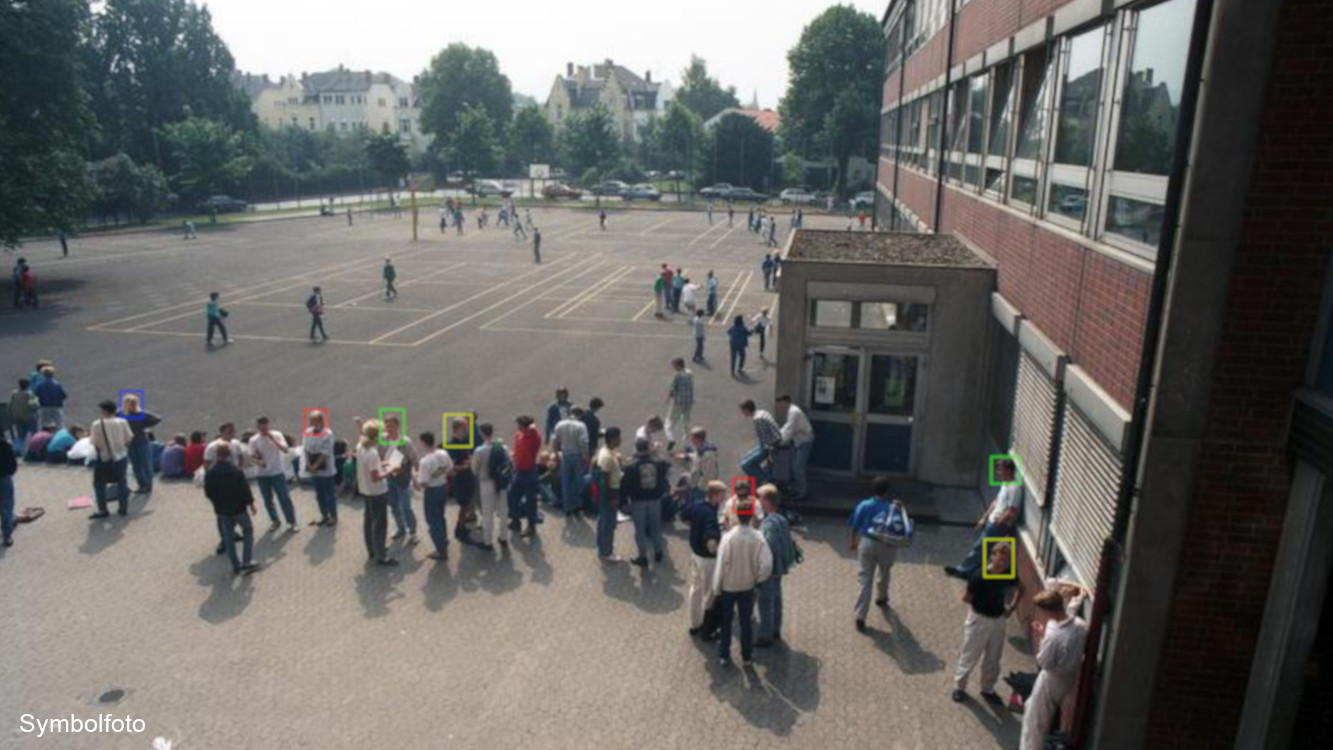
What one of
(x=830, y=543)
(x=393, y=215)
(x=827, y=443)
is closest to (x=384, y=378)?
(x=827, y=443)

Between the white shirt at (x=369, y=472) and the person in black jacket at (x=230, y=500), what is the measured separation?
4.27 feet

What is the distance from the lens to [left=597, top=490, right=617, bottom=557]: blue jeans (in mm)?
10234

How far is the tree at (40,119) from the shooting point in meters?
31.1

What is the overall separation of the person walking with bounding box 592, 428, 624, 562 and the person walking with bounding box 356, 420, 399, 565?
2.52 metres

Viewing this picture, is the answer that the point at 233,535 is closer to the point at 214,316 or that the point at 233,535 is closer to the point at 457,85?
the point at 214,316

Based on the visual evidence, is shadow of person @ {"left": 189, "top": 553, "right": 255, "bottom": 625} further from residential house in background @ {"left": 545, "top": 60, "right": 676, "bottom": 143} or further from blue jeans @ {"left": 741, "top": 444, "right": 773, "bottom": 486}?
residential house in background @ {"left": 545, "top": 60, "right": 676, "bottom": 143}

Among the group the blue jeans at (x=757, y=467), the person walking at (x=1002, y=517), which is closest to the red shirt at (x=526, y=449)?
the blue jeans at (x=757, y=467)

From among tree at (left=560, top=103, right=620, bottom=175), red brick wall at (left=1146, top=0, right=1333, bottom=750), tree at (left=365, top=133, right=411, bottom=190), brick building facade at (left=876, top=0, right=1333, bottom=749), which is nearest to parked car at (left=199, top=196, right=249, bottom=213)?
tree at (left=365, top=133, right=411, bottom=190)

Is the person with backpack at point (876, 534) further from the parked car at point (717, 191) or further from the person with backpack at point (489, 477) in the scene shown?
the parked car at point (717, 191)

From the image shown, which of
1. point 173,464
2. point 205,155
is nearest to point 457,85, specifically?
point 205,155

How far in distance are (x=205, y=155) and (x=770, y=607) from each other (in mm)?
63677

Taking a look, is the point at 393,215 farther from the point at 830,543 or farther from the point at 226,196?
the point at 830,543

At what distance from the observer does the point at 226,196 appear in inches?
2872

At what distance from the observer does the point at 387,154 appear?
75625mm
